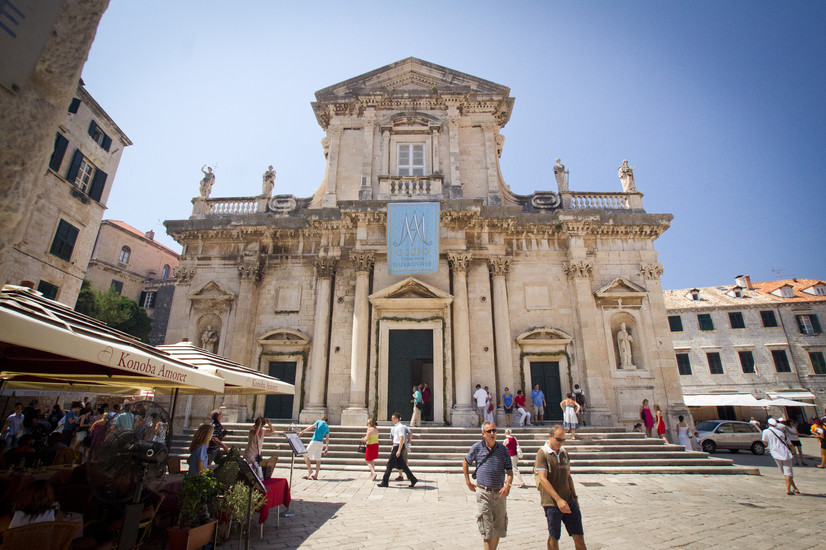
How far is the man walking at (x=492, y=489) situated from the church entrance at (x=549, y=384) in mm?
11043

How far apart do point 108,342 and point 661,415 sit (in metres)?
16.1

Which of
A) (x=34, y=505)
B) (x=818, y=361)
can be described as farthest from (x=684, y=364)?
(x=34, y=505)

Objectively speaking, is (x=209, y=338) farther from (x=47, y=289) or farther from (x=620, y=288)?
(x=620, y=288)

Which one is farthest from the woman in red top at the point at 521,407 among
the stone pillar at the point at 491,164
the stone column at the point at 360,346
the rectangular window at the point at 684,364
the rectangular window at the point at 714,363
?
the rectangular window at the point at 714,363

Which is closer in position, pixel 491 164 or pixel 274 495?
pixel 274 495

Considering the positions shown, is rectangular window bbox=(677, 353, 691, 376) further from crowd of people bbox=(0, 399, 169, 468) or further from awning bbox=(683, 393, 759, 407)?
crowd of people bbox=(0, 399, 169, 468)

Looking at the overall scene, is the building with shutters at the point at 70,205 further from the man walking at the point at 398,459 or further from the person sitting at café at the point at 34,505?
the person sitting at café at the point at 34,505

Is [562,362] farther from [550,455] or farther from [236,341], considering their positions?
[236,341]

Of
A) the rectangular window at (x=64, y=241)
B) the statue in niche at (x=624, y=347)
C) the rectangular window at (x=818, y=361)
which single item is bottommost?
the statue in niche at (x=624, y=347)

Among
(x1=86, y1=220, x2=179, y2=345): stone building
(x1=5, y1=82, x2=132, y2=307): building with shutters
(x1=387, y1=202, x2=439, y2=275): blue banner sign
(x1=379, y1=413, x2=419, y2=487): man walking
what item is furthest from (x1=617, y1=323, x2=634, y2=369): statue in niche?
(x1=86, y1=220, x2=179, y2=345): stone building

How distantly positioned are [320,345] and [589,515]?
1079cm

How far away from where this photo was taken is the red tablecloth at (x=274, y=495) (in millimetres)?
5324

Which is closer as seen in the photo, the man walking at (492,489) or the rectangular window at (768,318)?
the man walking at (492,489)

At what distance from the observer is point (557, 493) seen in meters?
4.35
